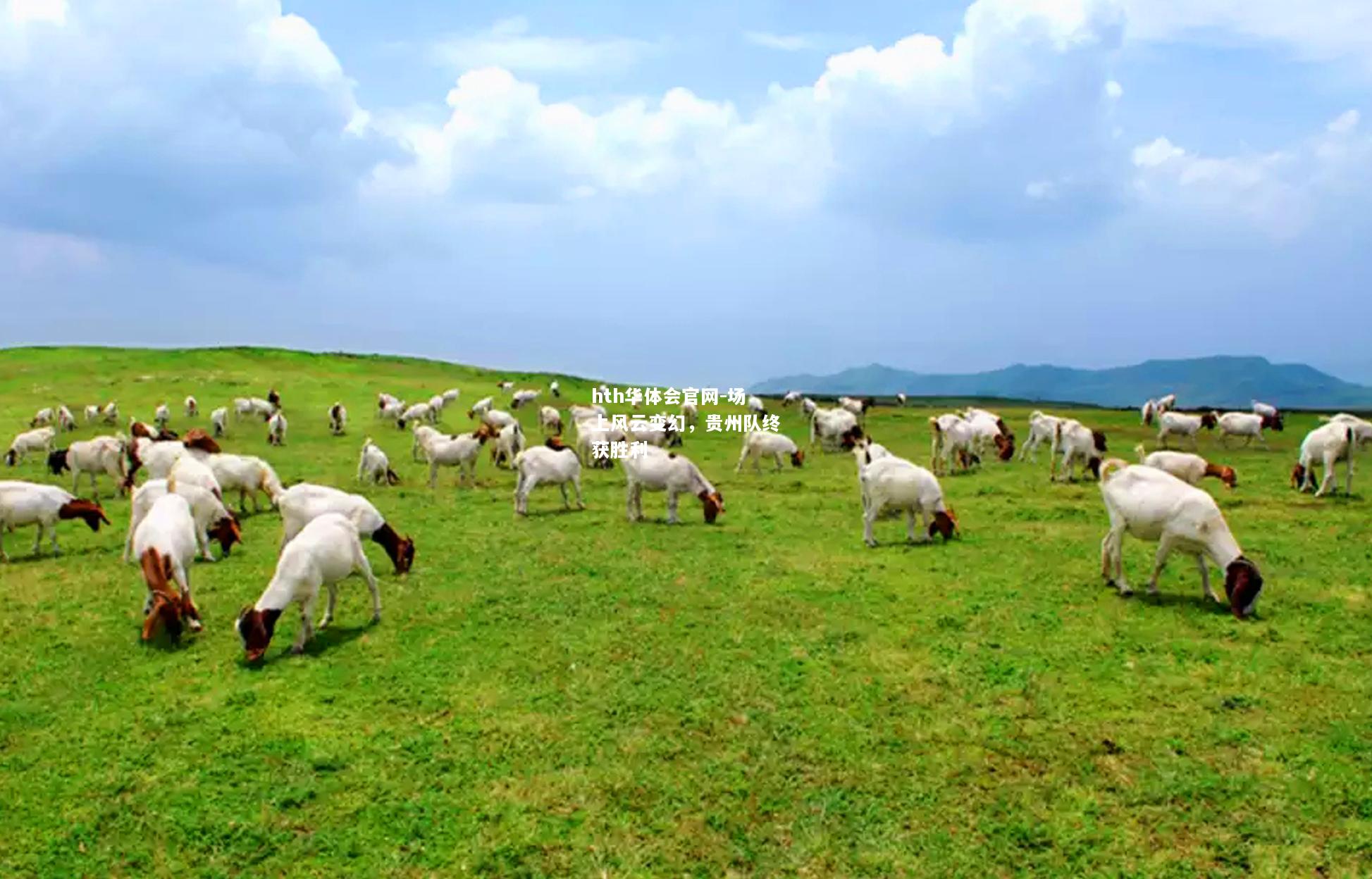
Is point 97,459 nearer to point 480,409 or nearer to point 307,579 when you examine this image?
point 307,579

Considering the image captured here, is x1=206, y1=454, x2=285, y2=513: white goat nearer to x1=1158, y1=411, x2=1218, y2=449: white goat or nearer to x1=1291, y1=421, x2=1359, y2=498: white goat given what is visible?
x1=1291, y1=421, x2=1359, y2=498: white goat

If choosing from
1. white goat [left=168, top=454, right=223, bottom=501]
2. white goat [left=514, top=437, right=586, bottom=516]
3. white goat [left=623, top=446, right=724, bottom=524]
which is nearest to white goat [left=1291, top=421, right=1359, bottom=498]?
white goat [left=623, top=446, right=724, bottom=524]

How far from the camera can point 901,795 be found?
821cm

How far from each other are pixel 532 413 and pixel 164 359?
3686 centimetres

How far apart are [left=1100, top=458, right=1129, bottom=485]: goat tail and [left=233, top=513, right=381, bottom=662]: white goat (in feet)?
37.9

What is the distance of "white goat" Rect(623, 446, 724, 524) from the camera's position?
21.1 meters

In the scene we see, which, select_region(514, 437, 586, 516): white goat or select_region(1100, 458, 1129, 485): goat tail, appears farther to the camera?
select_region(514, 437, 586, 516): white goat

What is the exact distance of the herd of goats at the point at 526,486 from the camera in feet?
42.1

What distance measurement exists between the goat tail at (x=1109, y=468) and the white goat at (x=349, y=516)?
11931 millimetres

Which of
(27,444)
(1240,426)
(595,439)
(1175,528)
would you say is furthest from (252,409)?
(1240,426)

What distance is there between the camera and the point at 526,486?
73.1ft

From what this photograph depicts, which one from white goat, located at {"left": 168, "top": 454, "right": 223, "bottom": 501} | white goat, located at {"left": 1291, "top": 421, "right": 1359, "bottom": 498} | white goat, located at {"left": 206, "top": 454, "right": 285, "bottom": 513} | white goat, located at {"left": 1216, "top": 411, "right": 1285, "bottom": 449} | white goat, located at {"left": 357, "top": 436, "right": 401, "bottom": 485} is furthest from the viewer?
white goat, located at {"left": 1216, "top": 411, "right": 1285, "bottom": 449}

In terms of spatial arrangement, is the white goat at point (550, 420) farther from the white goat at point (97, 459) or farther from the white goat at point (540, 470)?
the white goat at point (540, 470)

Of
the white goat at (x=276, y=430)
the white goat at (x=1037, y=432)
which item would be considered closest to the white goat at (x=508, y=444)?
the white goat at (x=276, y=430)
